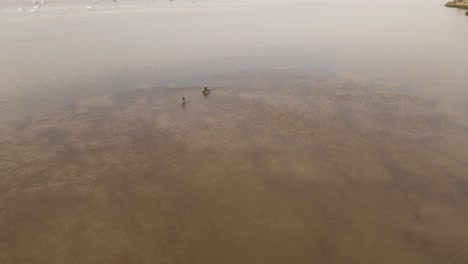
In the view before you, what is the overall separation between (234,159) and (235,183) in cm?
254

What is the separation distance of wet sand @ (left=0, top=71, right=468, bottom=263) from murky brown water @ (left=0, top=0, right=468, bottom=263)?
86 millimetres

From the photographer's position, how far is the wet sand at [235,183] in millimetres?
15125

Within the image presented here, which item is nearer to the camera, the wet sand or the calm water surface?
the wet sand

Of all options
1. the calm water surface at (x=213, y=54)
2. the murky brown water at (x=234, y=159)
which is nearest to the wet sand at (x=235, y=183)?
the murky brown water at (x=234, y=159)

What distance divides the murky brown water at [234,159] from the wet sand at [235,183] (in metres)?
0.09

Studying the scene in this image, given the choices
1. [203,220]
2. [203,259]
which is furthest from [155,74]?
[203,259]

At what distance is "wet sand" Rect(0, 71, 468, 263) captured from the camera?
15.1m

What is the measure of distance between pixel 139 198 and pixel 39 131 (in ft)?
40.1

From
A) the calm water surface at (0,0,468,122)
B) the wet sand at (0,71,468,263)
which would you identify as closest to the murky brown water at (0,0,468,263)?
the wet sand at (0,71,468,263)

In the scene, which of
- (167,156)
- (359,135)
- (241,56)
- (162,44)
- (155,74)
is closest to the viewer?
(167,156)

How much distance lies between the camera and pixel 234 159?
2162 centimetres

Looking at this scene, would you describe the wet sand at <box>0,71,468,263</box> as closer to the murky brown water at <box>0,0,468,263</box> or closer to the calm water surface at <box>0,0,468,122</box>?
the murky brown water at <box>0,0,468,263</box>

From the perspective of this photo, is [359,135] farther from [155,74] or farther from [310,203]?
[155,74]

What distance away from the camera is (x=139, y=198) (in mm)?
18172
